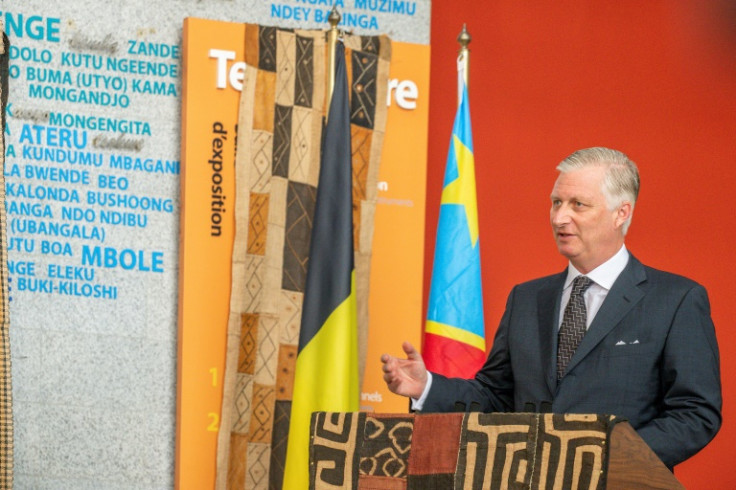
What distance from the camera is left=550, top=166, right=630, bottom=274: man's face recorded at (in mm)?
2240

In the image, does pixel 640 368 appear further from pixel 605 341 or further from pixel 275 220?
pixel 275 220

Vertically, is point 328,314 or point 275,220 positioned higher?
point 275,220

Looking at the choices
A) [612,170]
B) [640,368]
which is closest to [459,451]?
[640,368]

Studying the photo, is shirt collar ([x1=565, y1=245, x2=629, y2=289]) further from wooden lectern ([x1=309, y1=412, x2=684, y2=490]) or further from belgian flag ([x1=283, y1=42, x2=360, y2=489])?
belgian flag ([x1=283, y1=42, x2=360, y2=489])

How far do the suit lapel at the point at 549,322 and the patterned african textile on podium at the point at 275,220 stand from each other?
151cm

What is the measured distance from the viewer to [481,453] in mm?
1811

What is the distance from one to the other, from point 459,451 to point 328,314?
172cm

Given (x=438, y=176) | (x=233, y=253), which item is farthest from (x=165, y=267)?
(x=438, y=176)

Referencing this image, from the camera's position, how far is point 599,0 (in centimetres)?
457

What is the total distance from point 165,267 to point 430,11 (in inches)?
57.1

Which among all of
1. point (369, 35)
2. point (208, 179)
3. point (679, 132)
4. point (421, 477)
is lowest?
point (421, 477)

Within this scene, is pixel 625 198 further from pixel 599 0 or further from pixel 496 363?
pixel 599 0

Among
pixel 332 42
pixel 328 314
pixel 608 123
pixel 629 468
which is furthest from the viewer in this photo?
pixel 608 123

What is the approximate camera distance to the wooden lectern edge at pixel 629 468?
1728 millimetres
